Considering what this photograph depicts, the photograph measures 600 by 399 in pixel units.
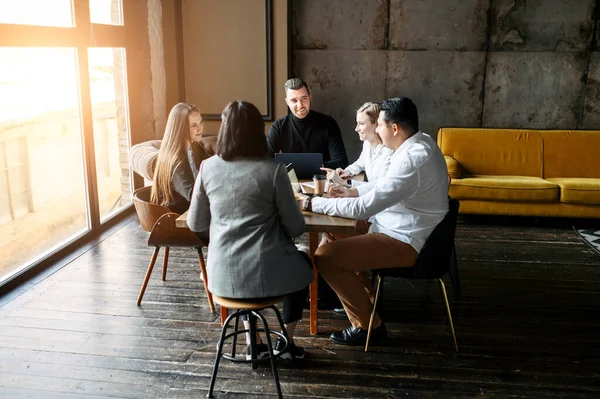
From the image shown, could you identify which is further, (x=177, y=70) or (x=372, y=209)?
(x=177, y=70)

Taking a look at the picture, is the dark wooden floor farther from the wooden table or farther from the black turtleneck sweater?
the black turtleneck sweater

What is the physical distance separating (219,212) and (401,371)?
139cm

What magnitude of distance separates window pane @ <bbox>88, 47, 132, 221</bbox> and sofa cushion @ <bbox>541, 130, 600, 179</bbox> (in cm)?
449

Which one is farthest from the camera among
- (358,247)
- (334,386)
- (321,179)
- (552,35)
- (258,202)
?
(552,35)

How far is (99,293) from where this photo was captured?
14.4ft

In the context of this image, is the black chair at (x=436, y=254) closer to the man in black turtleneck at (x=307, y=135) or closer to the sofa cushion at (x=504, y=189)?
the man in black turtleneck at (x=307, y=135)

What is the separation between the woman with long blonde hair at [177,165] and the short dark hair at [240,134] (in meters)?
1.21

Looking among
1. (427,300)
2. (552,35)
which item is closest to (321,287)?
(427,300)

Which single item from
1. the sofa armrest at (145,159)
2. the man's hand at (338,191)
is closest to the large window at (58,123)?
the sofa armrest at (145,159)

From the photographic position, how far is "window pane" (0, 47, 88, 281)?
445 cm

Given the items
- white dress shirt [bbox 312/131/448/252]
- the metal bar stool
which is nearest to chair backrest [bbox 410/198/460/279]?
white dress shirt [bbox 312/131/448/252]

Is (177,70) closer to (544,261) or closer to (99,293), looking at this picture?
(99,293)

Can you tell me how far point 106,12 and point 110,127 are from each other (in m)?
1.09

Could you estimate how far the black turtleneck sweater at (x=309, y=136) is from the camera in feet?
16.9
